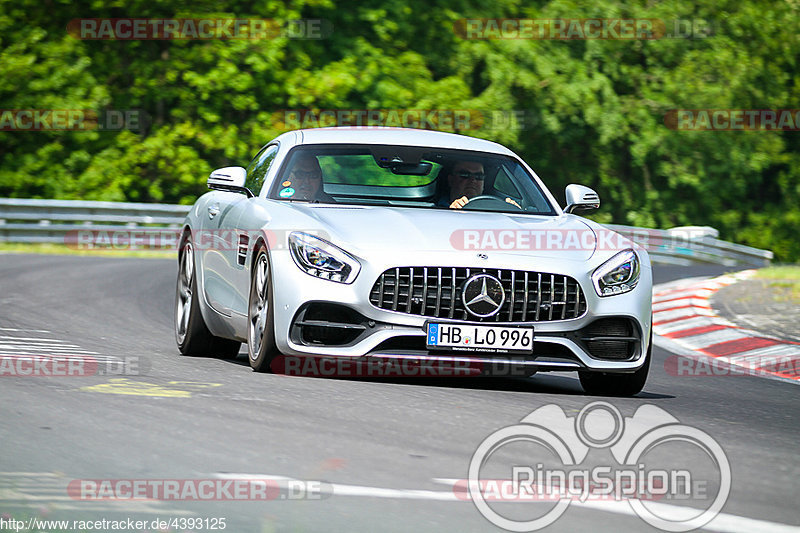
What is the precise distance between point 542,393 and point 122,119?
2727 centimetres

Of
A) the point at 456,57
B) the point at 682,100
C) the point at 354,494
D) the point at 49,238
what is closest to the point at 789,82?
the point at 682,100

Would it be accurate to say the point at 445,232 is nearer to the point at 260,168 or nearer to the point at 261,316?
the point at 261,316


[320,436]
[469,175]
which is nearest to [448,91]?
[469,175]

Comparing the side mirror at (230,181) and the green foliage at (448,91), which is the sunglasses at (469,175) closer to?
the side mirror at (230,181)

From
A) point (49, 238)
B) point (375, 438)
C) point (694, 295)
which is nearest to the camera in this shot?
point (375, 438)

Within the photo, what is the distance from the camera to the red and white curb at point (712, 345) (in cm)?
1011

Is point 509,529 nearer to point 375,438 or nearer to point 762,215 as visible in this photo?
point 375,438

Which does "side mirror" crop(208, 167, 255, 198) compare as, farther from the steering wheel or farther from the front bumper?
the steering wheel

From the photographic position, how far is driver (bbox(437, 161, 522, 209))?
8789mm

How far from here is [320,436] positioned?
5.61m

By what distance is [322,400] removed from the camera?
260 inches

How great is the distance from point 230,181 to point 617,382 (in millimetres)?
2649

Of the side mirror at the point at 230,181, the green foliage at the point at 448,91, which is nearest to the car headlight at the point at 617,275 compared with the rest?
the side mirror at the point at 230,181

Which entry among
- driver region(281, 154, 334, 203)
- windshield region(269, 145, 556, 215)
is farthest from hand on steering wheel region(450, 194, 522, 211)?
driver region(281, 154, 334, 203)
